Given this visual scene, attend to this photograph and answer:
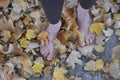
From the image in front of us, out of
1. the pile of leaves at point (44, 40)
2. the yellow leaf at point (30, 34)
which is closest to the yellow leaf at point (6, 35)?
the pile of leaves at point (44, 40)

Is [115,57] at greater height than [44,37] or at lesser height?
lesser

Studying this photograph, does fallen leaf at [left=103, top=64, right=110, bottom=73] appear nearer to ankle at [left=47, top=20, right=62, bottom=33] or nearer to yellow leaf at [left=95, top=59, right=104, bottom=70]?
yellow leaf at [left=95, top=59, right=104, bottom=70]

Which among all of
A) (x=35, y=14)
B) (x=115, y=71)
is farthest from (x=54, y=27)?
(x=115, y=71)

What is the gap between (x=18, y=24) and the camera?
69.2 inches

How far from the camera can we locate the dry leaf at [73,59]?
1663 mm

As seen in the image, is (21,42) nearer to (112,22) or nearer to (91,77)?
(91,77)

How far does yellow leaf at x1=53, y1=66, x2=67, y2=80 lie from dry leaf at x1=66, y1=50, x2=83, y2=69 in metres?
0.06

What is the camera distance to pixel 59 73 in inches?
64.5

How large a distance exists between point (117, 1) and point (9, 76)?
840 mm

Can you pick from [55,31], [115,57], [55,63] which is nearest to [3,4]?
[55,31]

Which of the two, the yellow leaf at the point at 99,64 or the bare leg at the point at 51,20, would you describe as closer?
the bare leg at the point at 51,20

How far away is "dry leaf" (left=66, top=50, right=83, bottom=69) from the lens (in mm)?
1663

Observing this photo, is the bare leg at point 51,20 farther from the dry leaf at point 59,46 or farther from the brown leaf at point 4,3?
the brown leaf at point 4,3

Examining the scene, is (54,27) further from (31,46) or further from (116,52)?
(116,52)
